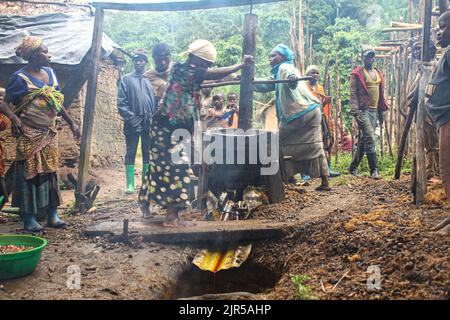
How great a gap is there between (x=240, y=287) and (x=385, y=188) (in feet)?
9.30

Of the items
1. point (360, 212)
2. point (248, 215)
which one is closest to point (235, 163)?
point (248, 215)

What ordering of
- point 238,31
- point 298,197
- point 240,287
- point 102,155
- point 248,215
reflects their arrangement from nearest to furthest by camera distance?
point 240,287 < point 248,215 < point 298,197 < point 102,155 < point 238,31

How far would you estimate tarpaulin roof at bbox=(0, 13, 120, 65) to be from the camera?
7.30 m

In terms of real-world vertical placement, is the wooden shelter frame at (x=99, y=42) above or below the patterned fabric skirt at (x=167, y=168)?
above

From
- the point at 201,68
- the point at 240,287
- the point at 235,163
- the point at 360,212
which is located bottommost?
the point at 240,287

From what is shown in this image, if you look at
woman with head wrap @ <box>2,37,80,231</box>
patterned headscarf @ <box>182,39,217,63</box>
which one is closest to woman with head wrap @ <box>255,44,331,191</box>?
patterned headscarf @ <box>182,39,217,63</box>

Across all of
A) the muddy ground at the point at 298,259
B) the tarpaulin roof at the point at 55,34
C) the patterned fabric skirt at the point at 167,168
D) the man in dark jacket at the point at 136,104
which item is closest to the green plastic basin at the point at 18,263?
the muddy ground at the point at 298,259

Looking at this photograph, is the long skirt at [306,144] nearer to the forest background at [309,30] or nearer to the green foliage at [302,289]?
the green foliage at [302,289]

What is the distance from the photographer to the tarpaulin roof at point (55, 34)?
7305mm

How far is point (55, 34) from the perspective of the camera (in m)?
8.00

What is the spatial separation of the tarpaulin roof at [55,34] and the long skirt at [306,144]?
3875 millimetres

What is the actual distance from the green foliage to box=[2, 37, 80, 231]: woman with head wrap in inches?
111

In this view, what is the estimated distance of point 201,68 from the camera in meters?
4.20
